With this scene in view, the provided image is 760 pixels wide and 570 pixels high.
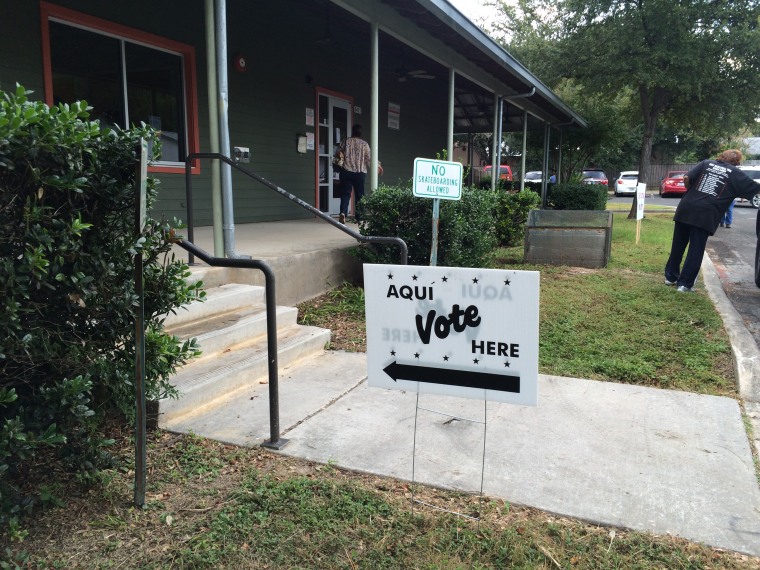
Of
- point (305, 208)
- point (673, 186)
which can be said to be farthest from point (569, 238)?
point (673, 186)

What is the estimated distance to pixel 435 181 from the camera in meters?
4.88

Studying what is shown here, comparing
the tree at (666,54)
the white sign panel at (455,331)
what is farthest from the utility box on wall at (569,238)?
the tree at (666,54)

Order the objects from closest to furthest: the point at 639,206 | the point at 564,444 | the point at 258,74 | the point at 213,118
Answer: the point at 564,444 < the point at 213,118 < the point at 258,74 < the point at 639,206

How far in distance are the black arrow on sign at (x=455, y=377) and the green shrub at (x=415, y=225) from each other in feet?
12.5

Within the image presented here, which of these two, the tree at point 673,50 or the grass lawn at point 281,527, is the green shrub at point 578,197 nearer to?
the tree at point 673,50

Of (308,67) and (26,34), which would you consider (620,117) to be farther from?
(26,34)

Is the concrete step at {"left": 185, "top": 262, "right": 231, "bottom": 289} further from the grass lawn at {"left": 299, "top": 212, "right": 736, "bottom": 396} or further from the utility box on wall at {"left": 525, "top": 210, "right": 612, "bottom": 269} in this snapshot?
the utility box on wall at {"left": 525, "top": 210, "right": 612, "bottom": 269}

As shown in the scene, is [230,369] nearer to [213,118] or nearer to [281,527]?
[281,527]

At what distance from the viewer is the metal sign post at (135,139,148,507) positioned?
240cm

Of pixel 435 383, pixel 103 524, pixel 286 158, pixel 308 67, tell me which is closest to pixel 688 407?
pixel 435 383

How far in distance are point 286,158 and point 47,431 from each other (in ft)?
28.9

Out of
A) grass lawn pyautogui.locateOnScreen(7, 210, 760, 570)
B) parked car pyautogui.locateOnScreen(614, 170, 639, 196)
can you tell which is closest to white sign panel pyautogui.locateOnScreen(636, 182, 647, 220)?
grass lawn pyautogui.locateOnScreen(7, 210, 760, 570)

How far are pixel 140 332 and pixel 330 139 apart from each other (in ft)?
32.6

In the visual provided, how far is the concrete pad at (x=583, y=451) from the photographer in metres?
2.72
